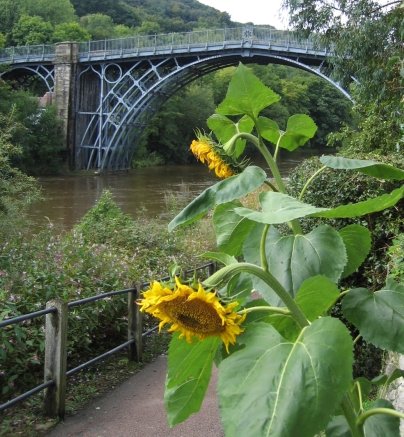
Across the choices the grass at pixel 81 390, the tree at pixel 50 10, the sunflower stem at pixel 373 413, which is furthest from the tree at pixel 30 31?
the sunflower stem at pixel 373 413

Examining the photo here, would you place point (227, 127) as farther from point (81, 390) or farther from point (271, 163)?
point (81, 390)

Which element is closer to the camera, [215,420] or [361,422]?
[361,422]

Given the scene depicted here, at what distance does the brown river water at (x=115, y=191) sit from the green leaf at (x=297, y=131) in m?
12.5

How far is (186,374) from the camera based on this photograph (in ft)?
2.99

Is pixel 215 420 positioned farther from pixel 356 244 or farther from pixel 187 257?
pixel 187 257

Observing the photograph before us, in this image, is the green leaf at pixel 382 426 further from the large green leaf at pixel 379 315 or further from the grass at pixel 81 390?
the grass at pixel 81 390

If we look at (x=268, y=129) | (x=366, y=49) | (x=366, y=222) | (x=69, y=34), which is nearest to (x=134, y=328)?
(x=366, y=222)

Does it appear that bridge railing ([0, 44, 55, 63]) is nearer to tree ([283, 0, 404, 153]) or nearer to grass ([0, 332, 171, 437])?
tree ([283, 0, 404, 153])

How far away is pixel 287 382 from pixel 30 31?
55.8 metres

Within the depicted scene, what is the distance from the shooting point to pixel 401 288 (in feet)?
3.02

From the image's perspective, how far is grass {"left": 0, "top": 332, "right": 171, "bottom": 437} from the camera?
3680 mm

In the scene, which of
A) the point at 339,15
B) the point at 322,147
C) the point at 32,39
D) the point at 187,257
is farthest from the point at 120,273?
the point at 322,147

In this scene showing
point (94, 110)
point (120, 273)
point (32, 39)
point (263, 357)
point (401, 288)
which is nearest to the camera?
point (263, 357)

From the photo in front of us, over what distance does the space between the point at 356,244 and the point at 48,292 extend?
430cm
